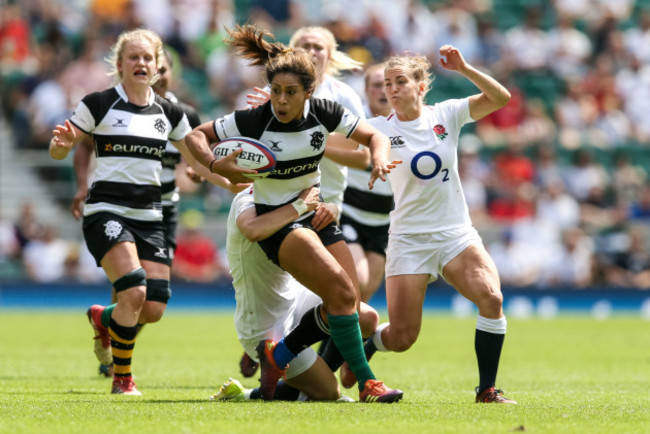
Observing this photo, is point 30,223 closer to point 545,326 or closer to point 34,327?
point 34,327

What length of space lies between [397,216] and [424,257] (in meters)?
0.40

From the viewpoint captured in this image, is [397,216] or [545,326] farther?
[545,326]

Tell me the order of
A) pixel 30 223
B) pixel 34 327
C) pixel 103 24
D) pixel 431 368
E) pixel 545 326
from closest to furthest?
1. pixel 431 368
2. pixel 34 327
3. pixel 545 326
4. pixel 30 223
5. pixel 103 24

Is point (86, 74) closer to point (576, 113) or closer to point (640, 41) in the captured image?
point (576, 113)

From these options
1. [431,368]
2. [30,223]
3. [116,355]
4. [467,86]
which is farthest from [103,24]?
[116,355]

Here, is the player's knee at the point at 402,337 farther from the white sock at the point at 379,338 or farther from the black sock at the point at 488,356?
the black sock at the point at 488,356

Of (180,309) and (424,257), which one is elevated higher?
(424,257)

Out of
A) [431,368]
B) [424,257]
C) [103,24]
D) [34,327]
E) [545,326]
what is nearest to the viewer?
[424,257]

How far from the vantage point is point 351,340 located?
21.4ft

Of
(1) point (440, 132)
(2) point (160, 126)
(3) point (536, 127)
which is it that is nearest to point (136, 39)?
(2) point (160, 126)

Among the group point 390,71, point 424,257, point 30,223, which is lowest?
point 30,223

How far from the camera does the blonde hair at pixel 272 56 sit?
646 cm

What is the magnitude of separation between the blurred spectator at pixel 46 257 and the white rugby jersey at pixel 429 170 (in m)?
11.6

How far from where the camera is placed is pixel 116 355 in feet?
24.4
